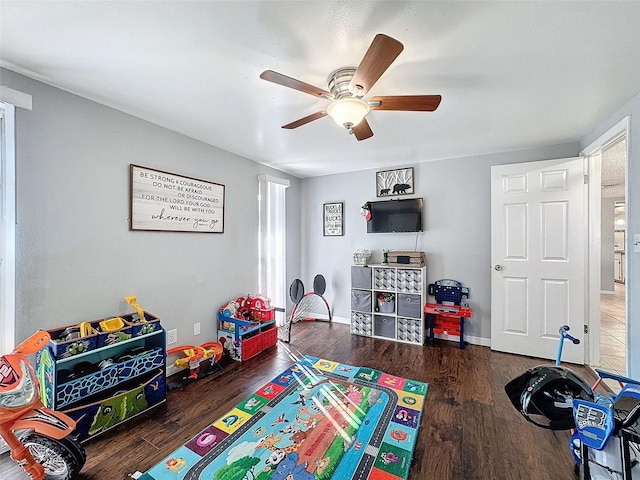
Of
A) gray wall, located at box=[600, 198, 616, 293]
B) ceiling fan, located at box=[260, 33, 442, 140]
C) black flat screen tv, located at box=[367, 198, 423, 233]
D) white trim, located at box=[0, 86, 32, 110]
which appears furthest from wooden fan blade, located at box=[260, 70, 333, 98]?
gray wall, located at box=[600, 198, 616, 293]

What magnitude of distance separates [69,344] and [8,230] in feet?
2.62

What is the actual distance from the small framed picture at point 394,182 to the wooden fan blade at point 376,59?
94.8 inches

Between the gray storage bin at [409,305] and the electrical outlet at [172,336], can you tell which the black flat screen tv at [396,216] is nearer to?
the gray storage bin at [409,305]

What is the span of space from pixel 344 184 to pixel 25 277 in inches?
137

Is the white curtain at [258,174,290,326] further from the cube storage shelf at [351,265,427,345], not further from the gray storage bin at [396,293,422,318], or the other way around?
the gray storage bin at [396,293,422,318]

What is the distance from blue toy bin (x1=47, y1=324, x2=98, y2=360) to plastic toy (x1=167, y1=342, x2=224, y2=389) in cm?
78

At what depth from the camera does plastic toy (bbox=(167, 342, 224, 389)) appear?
2.42 meters

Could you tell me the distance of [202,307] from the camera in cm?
281

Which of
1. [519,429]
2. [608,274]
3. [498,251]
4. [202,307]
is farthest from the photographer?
[608,274]

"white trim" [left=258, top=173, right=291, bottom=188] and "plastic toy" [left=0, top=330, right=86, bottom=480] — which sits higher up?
"white trim" [left=258, top=173, right=291, bottom=188]

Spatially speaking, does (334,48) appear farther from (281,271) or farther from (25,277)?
(281,271)

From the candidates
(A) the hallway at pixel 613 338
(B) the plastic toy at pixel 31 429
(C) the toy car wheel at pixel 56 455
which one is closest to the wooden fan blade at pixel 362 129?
(B) the plastic toy at pixel 31 429

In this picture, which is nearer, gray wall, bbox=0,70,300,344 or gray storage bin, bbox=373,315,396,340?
gray wall, bbox=0,70,300,344

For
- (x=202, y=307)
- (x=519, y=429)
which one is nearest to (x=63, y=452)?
(x=202, y=307)
